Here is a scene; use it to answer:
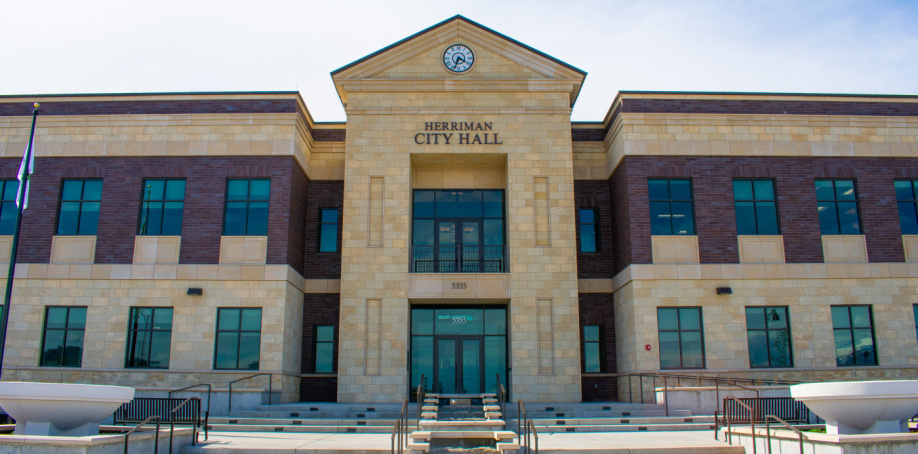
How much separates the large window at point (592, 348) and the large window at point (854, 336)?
6871mm

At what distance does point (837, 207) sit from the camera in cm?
2186

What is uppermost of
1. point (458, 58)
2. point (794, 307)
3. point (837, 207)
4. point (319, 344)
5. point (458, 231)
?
point (458, 58)

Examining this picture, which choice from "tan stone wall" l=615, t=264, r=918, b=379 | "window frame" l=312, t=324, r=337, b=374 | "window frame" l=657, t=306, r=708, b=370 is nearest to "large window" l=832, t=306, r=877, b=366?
"tan stone wall" l=615, t=264, r=918, b=379

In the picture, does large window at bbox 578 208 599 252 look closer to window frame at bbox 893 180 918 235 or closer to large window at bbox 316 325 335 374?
large window at bbox 316 325 335 374

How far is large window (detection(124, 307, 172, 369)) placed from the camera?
20531 millimetres

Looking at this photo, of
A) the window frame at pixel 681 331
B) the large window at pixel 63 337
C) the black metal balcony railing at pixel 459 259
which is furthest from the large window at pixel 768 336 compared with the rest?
the large window at pixel 63 337

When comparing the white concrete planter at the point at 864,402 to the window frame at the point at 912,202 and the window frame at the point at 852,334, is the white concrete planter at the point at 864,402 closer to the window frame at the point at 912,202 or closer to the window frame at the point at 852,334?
the window frame at the point at 852,334

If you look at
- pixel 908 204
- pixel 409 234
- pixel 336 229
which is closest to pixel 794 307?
pixel 908 204

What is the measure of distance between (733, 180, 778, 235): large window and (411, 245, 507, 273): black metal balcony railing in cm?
735

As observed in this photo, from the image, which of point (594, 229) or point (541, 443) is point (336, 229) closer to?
point (594, 229)

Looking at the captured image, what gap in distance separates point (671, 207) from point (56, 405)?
17.0 m

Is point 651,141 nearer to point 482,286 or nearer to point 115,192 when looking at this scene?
point 482,286

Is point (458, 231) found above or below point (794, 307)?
above

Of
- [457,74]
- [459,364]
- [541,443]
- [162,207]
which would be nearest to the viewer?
[541,443]
